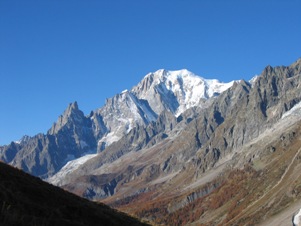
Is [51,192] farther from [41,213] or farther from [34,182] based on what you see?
[41,213]

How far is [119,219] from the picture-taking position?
29.9 meters

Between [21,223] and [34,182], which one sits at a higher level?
[34,182]

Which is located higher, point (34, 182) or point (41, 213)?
point (34, 182)

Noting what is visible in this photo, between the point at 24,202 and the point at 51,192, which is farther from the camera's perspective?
the point at 51,192

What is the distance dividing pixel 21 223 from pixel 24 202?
22.1 feet

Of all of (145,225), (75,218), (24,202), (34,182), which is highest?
(34,182)

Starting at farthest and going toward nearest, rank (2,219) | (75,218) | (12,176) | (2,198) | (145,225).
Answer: (145,225) < (12,176) < (75,218) < (2,198) < (2,219)

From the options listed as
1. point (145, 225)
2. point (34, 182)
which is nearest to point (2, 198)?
point (34, 182)

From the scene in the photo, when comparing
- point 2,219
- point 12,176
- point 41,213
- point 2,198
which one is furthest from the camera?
point 12,176

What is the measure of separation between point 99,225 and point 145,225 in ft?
24.4

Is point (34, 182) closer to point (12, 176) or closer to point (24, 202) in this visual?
point (12, 176)

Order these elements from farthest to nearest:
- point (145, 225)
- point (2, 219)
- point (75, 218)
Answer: point (145, 225) < point (75, 218) < point (2, 219)

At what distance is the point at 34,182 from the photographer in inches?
1198

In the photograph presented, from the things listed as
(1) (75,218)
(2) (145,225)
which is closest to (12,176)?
(1) (75,218)
